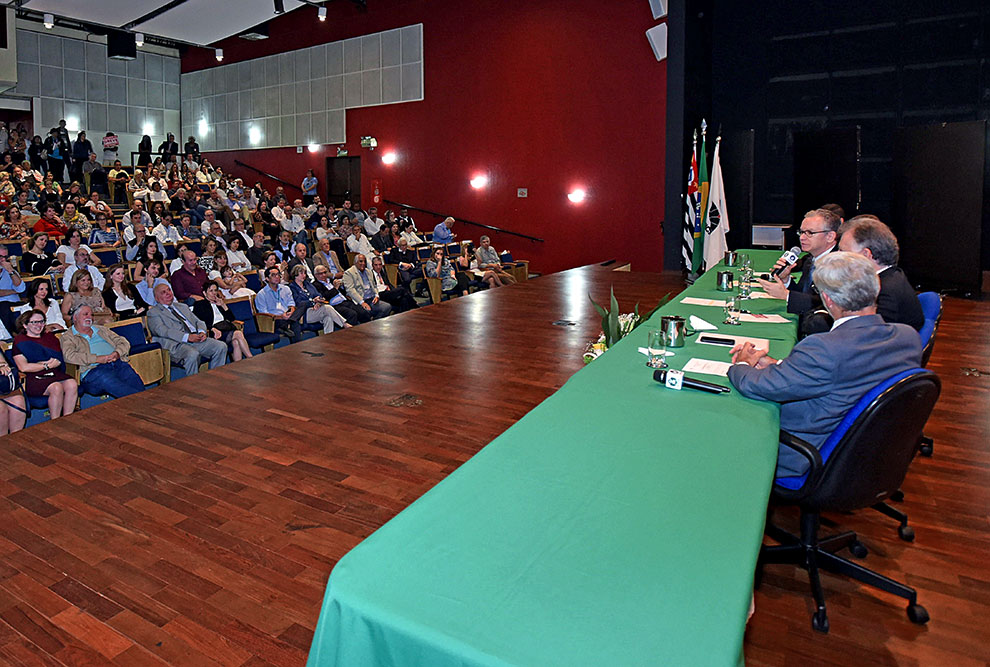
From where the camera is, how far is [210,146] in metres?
17.7

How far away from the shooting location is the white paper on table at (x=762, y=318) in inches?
132

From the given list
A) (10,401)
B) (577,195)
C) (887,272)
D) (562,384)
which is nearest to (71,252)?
(10,401)

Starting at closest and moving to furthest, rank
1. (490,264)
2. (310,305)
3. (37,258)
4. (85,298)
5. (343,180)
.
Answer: (85,298) < (310,305) < (37,258) < (490,264) < (343,180)

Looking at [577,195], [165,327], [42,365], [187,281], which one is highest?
[577,195]

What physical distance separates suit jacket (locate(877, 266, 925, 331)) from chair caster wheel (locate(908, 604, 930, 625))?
1.43m

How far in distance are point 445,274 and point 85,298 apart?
14.6 feet

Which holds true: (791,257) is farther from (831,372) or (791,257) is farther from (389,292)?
(389,292)

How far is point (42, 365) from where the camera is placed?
161 inches

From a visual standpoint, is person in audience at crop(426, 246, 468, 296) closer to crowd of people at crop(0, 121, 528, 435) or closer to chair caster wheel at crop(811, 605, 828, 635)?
crowd of people at crop(0, 121, 528, 435)

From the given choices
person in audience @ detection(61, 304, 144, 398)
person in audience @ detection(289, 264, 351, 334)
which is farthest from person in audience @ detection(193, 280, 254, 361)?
person in audience @ detection(61, 304, 144, 398)

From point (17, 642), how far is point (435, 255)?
23.2ft

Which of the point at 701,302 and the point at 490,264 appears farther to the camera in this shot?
the point at 490,264

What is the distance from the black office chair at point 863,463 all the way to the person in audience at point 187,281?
5645mm

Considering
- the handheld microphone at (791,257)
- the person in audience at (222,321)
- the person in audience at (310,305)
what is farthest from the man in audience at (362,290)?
the handheld microphone at (791,257)
